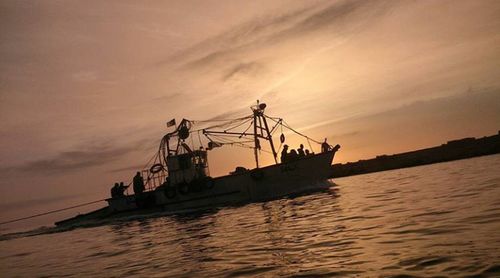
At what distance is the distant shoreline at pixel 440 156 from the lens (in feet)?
224

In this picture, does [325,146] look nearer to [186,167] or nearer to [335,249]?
[186,167]

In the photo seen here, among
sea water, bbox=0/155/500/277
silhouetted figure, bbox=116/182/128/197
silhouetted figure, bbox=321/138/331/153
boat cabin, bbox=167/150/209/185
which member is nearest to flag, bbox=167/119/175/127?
boat cabin, bbox=167/150/209/185

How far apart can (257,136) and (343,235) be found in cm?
2151

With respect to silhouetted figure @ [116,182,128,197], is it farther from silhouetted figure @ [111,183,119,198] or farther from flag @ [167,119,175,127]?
flag @ [167,119,175,127]

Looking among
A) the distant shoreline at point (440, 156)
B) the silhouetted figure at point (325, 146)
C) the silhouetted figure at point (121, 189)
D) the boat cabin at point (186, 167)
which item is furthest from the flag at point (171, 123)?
the distant shoreline at point (440, 156)

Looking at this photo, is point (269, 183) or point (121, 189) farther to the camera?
point (121, 189)

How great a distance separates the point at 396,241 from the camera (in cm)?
830

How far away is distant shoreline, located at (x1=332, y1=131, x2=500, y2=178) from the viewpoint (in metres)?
68.2

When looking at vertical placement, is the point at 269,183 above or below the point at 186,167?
below

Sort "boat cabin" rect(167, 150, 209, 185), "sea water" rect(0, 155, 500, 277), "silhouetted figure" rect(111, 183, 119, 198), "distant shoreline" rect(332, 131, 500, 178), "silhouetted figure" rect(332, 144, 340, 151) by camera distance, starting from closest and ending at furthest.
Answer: "sea water" rect(0, 155, 500, 277), "silhouetted figure" rect(332, 144, 340, 151), "boat cabin" rect(167, 150, 209, 185), "silhouetted figure" rect(111, 183, 119, 198), "distant shoreline" rect(332, 131, 500, 178)

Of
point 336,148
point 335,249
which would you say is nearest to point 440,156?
point 336,148

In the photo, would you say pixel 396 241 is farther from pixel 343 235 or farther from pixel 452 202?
pixel 452 202

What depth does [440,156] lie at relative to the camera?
73.9 meters

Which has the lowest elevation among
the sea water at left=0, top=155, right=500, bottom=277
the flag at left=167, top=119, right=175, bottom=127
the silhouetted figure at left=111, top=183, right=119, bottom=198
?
the sea water at left=0, top=155, right=500, bottom=277
